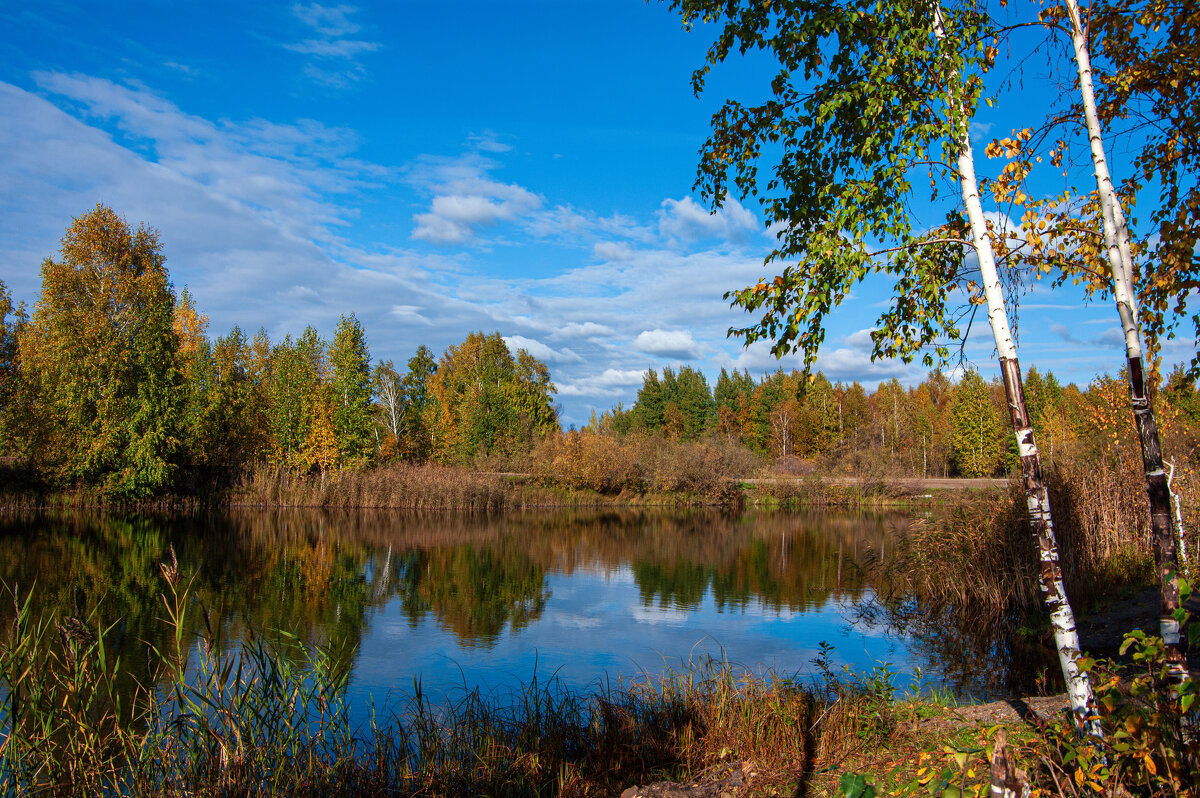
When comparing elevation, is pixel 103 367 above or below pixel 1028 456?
above

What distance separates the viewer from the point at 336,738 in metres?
6.09

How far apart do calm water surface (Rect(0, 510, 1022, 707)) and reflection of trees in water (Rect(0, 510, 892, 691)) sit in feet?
0.25

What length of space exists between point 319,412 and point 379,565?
21049 mm

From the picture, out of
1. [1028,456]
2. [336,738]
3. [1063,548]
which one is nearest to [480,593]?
[336,738]

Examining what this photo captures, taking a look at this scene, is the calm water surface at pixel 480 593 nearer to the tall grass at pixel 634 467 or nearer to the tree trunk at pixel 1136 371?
the tree trunk at pixel 1136 371

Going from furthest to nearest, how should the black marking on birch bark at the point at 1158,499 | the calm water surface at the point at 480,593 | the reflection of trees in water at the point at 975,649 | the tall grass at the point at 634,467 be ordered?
the tall grass at the point at 634,467
the calm water surface at the point at 480,593
the reflection of trees in water at the point at 975,649
the black marking on birch bark at the point at 1158,499

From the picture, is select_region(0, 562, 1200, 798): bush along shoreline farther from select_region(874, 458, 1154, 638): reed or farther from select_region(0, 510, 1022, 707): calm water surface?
select_region(874, 458, 1154, 638): reed

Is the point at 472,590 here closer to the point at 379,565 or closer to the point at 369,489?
the point at 379,565

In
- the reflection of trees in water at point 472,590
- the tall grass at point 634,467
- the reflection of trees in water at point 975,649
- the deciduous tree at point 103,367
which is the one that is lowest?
the reflection of trees in water at point 472,590

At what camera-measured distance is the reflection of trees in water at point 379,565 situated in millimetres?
13508

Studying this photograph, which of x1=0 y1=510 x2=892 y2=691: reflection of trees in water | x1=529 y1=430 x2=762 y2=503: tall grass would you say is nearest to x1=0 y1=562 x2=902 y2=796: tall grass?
x1=0 y1=510 x2=892 y2=691: reflection of trees in water

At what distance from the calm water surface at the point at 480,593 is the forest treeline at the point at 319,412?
4.50 m

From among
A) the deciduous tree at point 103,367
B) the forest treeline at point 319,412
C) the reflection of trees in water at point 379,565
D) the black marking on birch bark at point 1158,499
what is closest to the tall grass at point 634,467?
the forest treeline at point 319,412

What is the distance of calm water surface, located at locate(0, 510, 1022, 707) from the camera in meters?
11.0
